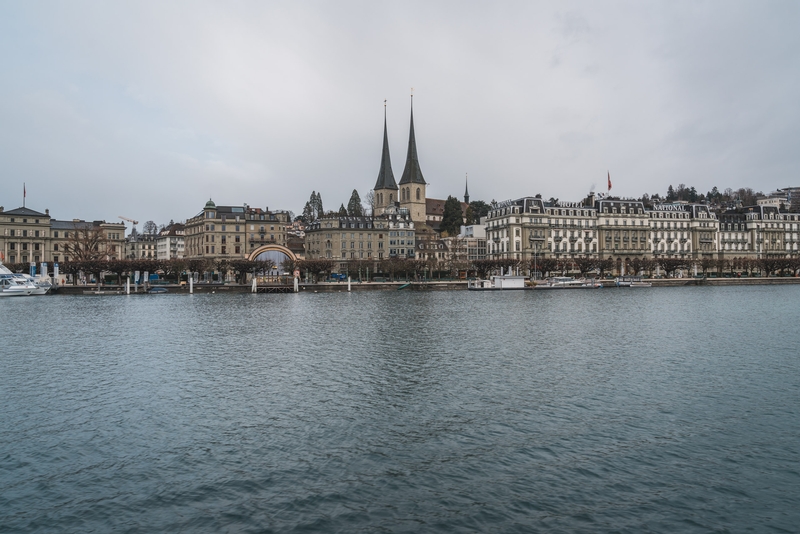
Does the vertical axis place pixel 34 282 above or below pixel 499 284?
above

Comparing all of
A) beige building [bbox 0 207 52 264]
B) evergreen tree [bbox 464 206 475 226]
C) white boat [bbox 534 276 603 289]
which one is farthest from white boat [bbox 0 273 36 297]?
evergreen tree [bbox 464 206 475 226]

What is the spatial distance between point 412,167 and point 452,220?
20864 millimetres

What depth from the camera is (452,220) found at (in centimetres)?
16188

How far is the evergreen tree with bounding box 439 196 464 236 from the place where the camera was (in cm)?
16088

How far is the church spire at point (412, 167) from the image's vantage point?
168 m

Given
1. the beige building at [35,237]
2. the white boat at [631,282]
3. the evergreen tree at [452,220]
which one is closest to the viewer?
the white boat at [631,282]

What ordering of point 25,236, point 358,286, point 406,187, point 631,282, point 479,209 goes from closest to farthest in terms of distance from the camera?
1. point 358,286
2. point 631,282
3. point 25,236
4. point 406,187
5. point 479,209

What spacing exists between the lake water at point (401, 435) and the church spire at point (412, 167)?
5311 inches

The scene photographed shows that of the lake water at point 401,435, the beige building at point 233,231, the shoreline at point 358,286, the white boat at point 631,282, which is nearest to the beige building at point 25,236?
the beige building at point 233,231

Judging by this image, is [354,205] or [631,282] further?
[354,205]

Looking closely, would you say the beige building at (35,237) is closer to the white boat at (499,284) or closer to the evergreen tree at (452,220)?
the white boat at (499,284)

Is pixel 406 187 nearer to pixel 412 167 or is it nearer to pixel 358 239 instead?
pixel 412 167

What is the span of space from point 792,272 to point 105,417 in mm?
150606

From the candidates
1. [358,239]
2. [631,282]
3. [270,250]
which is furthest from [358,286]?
[631,282]
